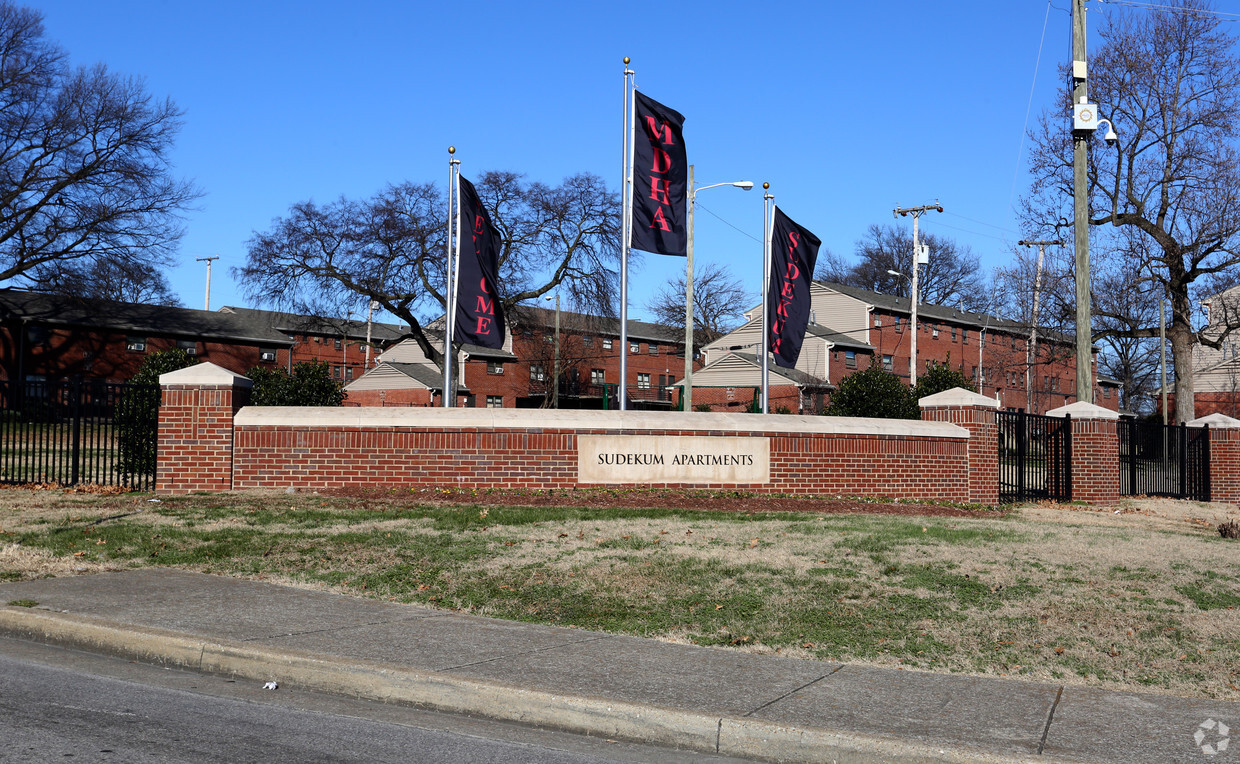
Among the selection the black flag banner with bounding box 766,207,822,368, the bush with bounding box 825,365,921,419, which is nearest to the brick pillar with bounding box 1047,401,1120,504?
the black flag banner with bounding box 766,207,822,368

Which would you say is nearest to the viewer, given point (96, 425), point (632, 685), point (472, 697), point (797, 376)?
point (472, 697)

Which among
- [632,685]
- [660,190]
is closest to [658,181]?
[660,190]

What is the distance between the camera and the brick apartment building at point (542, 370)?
60.8 meters

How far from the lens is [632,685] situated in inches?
228

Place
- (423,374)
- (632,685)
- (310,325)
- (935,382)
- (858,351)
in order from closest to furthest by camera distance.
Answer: (632,685) < (935,382) < (310,325) < (858,351) < (423,374)

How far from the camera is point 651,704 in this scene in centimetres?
539

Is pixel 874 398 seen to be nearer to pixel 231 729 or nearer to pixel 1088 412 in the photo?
pixel 1088 412

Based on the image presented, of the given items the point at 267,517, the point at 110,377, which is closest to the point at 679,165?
the point at 267,517

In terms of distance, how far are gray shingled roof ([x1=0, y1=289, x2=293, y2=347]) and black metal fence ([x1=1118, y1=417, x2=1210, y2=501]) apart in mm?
42039

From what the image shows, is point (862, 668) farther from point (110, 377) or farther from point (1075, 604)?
point (110, 377)

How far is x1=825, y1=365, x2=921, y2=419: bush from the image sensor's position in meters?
34.8

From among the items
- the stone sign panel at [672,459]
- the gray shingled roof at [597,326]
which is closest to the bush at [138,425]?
the stone sign panel at [672,459]

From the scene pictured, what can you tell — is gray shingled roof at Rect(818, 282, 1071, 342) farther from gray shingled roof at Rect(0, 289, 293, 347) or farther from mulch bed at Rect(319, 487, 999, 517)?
mulch bed at Rect(319, 487, 999, 517)

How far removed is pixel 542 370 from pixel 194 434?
51.5m
